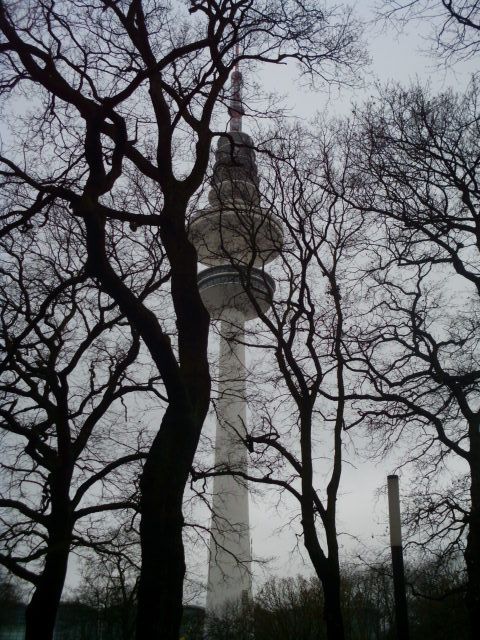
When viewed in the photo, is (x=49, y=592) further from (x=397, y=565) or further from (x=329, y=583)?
(x=397, y=565)

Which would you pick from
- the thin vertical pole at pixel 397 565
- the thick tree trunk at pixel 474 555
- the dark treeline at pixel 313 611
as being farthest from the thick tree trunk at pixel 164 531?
the dark treeline at pixel 313 611

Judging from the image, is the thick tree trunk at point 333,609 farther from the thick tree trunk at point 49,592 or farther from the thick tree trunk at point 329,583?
the thick tree trunk at point 49,592

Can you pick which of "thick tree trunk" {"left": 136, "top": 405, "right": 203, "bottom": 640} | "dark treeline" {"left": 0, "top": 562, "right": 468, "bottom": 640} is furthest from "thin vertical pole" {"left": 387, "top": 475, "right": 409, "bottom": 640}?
"dark treeline" {"left": 0, "top": 562, "right": 468, "bottom": 640}

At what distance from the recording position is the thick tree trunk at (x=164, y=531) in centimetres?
518

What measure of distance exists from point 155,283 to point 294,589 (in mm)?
14057

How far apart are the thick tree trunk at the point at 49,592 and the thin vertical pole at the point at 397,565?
180 inches

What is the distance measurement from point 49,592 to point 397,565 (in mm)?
5471

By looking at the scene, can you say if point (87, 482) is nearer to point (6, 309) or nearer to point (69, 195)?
point (6, 309)

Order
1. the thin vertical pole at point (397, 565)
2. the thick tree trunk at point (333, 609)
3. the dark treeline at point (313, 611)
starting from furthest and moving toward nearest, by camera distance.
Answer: the dark treeline at point (313, 611)
the thick tree trunk at point (333, 609)
the thin vertical pole at point (397, 565)

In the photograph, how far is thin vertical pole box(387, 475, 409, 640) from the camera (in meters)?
7.35

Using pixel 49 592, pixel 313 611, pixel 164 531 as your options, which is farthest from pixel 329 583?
pixel 313 611

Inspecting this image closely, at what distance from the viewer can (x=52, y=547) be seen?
380 inches

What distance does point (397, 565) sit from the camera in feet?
25.0

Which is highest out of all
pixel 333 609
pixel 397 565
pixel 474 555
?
pixel 474 555
